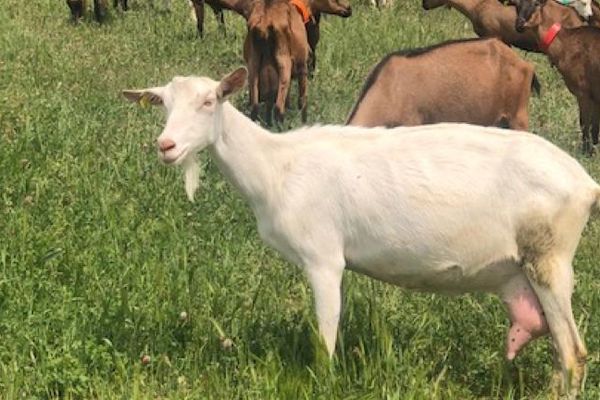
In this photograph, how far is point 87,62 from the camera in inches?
504

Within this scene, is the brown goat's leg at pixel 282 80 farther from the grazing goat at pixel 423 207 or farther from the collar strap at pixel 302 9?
the grazing goat at pixel 423 207

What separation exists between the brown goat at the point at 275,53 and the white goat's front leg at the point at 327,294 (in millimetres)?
5894

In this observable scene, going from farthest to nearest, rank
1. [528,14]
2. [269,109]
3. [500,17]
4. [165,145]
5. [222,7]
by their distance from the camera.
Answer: [222,7] → [500,17] → [528,14] → [269,109] → [165,145]

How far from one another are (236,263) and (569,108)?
720cm

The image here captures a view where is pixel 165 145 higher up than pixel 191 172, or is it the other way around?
pixel 165 145

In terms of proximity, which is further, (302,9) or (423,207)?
(302,9)

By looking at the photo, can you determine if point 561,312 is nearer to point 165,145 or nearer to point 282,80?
point 165,145

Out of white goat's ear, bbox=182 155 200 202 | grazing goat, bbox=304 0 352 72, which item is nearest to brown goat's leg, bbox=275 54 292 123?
grazing goat, bbox=304 0 352 72

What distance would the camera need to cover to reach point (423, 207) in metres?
4.81

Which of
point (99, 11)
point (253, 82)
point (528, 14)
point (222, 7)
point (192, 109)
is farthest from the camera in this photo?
point (99, 11)

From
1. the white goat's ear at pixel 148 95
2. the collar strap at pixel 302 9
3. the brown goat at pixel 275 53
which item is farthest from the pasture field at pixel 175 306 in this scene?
the collar strap at pixel 302 9

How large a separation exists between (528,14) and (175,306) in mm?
7309

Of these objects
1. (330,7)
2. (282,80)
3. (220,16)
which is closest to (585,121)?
(282,80)

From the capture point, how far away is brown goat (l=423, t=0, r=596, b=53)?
13389 mm
